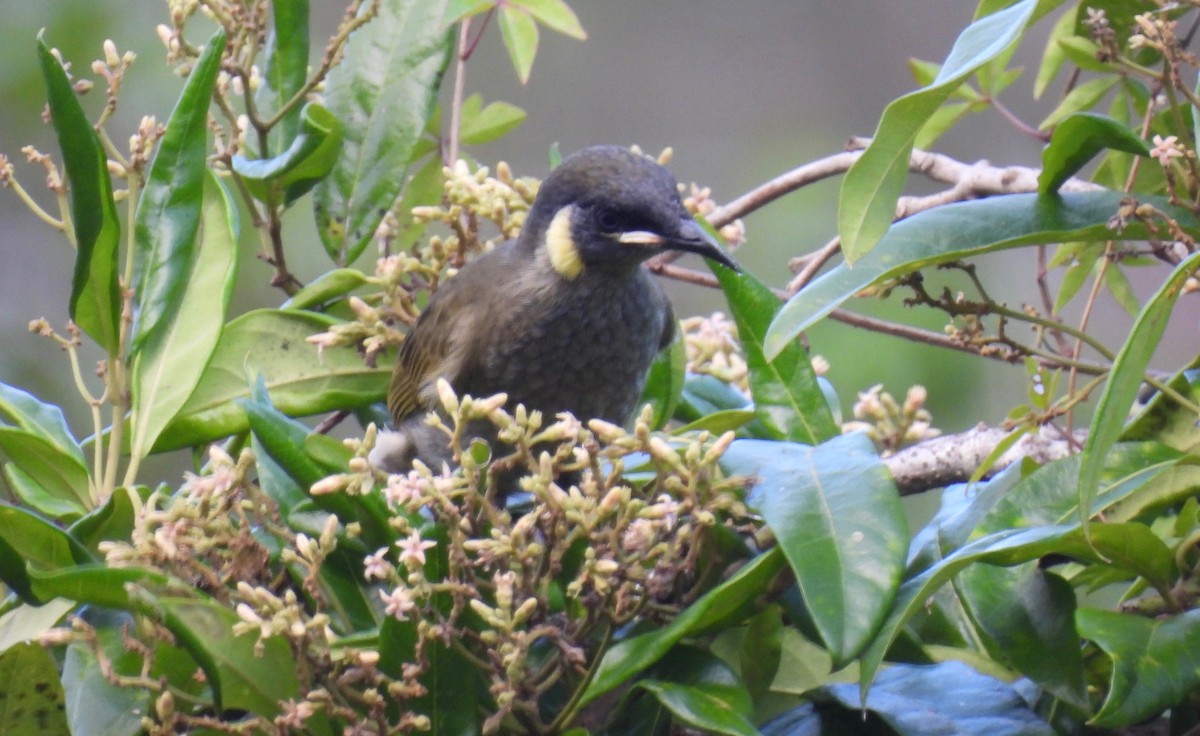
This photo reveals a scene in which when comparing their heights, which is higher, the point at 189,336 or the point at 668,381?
the point at 189,336

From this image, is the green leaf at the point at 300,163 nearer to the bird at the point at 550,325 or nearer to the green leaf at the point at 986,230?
the bird at the point at 550,325

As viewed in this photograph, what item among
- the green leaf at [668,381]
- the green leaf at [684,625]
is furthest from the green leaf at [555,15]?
the green leaf at [684,625]

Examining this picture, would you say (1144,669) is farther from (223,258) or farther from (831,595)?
(223,258)

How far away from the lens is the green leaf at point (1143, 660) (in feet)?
2.86

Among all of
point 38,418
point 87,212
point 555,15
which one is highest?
point 555,15

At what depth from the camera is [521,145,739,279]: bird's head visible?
158 centimetres

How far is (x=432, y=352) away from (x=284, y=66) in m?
0.40

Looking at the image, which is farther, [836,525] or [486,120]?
[486,120]

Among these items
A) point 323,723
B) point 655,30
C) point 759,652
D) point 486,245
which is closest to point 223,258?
point 486,245

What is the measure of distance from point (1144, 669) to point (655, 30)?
4032 millimetres

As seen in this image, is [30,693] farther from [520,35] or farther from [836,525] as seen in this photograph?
[520,35]

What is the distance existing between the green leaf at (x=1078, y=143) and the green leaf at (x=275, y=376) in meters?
0.81

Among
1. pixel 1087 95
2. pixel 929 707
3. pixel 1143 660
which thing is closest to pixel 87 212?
pixel 929 707

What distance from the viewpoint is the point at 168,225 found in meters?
1.33
